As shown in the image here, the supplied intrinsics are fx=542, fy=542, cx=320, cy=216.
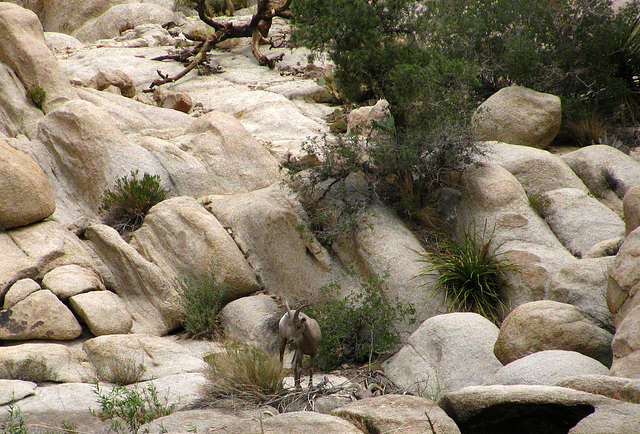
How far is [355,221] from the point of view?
30.3 ft

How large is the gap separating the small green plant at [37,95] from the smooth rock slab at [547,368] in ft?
36.2

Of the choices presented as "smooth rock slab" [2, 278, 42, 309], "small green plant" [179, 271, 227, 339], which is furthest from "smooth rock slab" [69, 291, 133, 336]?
"small green plant" [179, 271, 227, 339]

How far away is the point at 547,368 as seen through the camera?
5441 millimetres

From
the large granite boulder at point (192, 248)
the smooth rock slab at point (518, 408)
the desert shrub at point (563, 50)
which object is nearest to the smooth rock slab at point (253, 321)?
the large granite boulder at point (192, 248)

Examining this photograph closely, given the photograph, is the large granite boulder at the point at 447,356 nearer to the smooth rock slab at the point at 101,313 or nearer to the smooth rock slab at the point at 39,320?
the smooth rock slab at the point at 101,313

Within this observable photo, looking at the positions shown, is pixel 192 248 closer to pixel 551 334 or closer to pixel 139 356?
pixel 139 356

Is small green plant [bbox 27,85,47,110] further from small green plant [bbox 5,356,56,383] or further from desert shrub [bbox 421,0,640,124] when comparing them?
desert shrub [bbox 421,0,640,124]

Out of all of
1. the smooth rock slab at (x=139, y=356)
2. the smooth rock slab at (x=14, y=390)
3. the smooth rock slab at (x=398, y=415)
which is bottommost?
the smooth rock slab at (x=139, y=356)

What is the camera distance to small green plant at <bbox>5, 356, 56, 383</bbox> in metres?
6.59

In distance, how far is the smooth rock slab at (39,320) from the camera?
7.93 metres

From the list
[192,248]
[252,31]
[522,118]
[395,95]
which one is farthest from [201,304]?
[252,31]

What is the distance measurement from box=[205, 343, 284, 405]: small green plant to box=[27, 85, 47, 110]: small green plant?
878 cm

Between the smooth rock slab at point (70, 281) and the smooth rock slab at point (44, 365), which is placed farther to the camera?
the smooth rock slab at point (70, 281)

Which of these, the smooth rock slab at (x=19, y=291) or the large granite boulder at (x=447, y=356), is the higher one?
the large granite boulder at (x=447, y=356)
